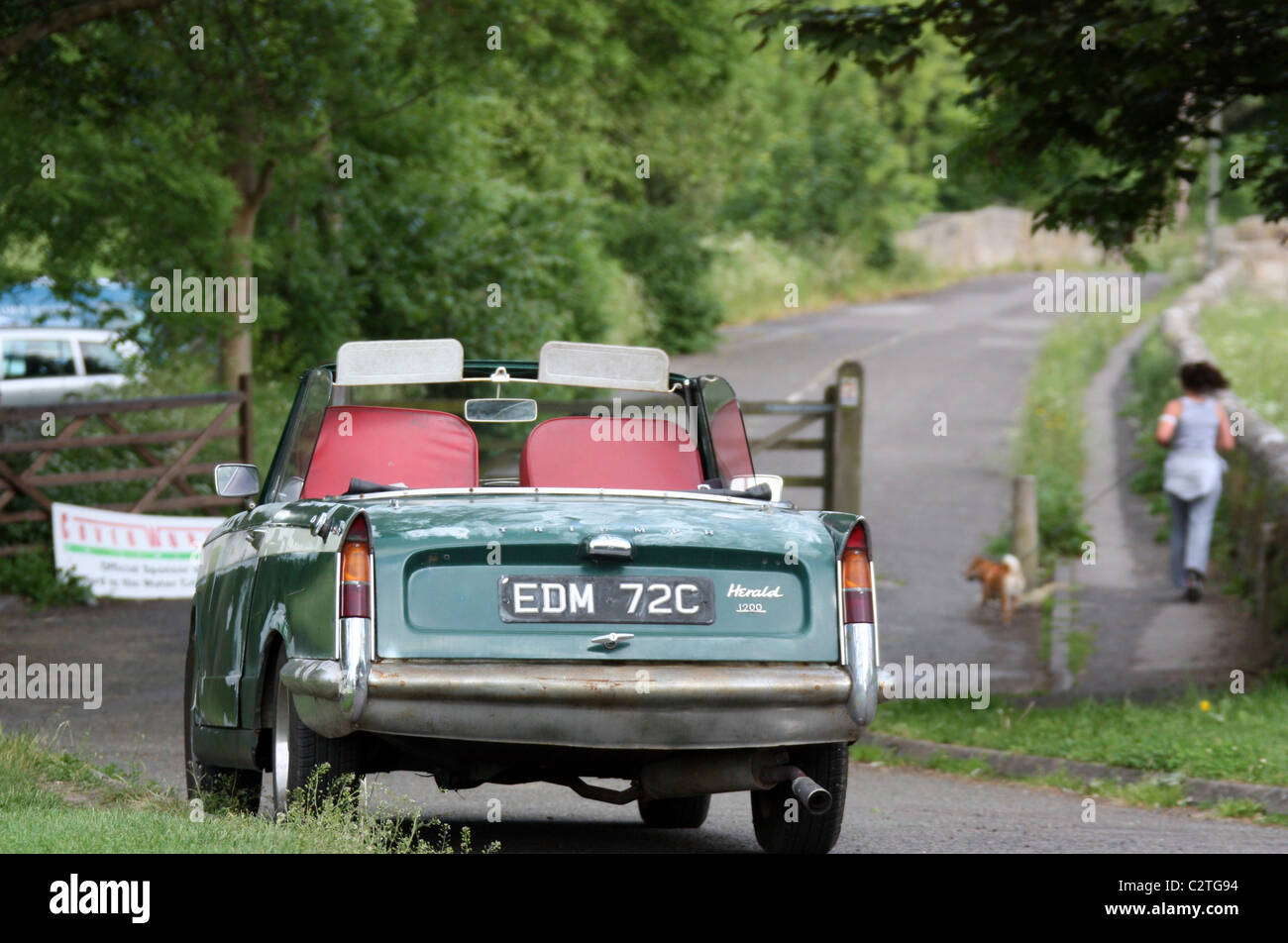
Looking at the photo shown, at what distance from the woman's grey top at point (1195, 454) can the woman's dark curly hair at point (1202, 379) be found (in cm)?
14

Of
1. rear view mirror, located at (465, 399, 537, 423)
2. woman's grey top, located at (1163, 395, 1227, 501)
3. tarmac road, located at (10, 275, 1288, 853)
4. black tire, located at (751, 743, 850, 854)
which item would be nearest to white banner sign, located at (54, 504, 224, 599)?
tarmac road, located at (10, 275, 1288, 853)

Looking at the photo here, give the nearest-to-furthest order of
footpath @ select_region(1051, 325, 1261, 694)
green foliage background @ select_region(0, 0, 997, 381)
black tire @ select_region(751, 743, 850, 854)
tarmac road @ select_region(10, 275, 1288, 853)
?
1. black tire @ select_region(751, 743, 850, 854)
2. tarmac road @ select_region(10, 275, 1288, 853)
3. footpath @ select_region(1051, 325, 1261, 694)
4. green foliage background @ select_region(0, 0, 997, 381)

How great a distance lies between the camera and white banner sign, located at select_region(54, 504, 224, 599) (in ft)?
53.3

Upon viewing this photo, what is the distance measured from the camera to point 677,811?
317 inches

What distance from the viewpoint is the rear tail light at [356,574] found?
571cm

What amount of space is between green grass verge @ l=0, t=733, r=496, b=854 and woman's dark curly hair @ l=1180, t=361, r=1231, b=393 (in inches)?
400

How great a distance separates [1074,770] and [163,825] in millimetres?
5539

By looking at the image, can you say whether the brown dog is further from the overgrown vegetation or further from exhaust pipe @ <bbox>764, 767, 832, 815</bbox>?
exhaust pipe @ <bbox>764, 767, 832, 815</bbox>

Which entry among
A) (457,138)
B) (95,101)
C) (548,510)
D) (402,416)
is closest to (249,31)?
(95,101)

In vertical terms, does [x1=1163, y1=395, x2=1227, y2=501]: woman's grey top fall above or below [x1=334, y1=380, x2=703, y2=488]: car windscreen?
below

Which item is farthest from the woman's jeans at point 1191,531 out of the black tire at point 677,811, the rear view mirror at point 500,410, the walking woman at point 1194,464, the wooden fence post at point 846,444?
the rear view mirror at point 500,410

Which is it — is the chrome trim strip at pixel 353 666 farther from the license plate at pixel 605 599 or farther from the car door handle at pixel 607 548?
the car door handle at pixel 607 548

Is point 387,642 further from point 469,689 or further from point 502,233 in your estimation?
point 502,233

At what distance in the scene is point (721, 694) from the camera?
5.75m
